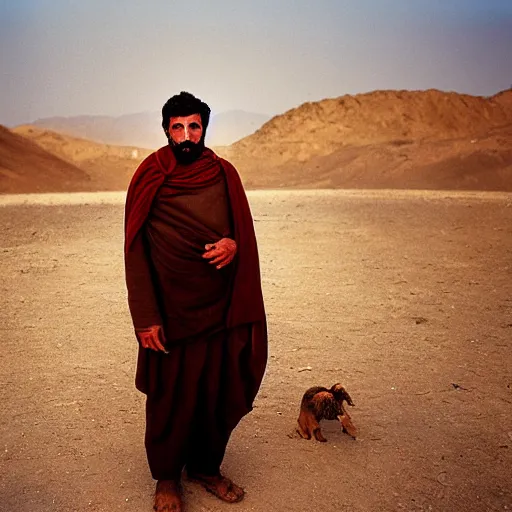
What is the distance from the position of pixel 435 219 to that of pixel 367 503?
973 cm

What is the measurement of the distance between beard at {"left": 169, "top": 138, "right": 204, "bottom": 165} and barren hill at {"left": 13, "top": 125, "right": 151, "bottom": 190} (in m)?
28.2

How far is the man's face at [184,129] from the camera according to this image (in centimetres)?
262

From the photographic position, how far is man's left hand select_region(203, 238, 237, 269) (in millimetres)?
2670

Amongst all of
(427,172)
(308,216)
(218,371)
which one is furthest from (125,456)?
(427,172)

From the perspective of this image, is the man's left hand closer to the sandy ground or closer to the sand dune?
the sandy ground

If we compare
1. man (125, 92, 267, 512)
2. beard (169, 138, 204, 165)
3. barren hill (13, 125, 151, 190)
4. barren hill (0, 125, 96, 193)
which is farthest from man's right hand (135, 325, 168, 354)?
barren hill (13, 125, 151, 190)

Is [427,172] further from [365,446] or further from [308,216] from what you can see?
[365,446]

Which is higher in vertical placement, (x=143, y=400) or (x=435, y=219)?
(x=435, y=219)

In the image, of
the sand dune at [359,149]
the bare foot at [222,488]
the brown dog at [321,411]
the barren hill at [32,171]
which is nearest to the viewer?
the bare foot at [222,488]

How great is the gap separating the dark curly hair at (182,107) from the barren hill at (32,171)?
71.6 feet

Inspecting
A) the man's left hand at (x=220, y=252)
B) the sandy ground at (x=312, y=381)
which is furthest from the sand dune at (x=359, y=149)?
the man's left hand at (x=220, y=252)

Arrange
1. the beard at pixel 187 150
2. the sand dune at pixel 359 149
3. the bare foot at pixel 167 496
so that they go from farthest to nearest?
1. the sand dune at pixel 359 149
2. the bare foot at pixel 167 496
3. the beard at pixel 187 150

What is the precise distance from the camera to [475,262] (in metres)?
8.38

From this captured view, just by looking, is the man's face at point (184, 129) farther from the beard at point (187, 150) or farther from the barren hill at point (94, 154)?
the barren hill at point (94, 154)
